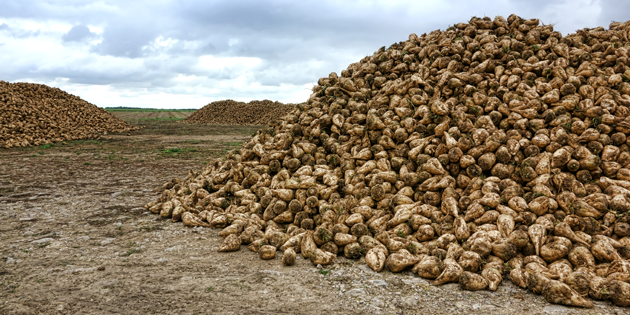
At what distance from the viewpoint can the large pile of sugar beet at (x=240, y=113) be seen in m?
37.0

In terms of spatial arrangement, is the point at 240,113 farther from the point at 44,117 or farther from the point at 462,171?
the point at 462,171

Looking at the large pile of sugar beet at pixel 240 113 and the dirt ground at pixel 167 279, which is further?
the large pile of sugar beet at pixel 240 113

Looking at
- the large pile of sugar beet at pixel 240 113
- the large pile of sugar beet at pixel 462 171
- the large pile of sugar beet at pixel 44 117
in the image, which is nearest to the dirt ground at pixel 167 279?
the large pile of sugar beet at pixel 462 171

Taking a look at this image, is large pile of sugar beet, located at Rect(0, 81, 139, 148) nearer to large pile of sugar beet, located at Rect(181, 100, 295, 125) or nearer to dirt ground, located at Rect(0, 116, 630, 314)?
large pile of sugar beet, located at Rect(181, 100, 295, 125)

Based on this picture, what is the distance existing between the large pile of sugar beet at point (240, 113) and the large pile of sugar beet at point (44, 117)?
1203cm

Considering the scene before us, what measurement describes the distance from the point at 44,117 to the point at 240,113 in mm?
20000

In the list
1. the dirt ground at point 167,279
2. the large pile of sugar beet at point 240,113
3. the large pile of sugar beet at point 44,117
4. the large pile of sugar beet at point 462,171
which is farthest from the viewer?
the large pile of sugar beet at point 240,113

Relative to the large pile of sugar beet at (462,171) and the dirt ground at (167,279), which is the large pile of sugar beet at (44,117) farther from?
the large pile of sugar beet at (462,171)

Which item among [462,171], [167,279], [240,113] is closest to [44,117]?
[240,113]

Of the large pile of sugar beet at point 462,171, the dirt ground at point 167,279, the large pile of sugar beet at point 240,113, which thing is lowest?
the dirt ground at point 167,279

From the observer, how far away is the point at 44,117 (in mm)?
19484

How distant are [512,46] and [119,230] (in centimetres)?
700

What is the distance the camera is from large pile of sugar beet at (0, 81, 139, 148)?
16848 millimetres

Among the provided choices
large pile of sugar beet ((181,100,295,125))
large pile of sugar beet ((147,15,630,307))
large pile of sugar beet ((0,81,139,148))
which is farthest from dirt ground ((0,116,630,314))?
large pile of sugar beet ((181,100,295,125))
